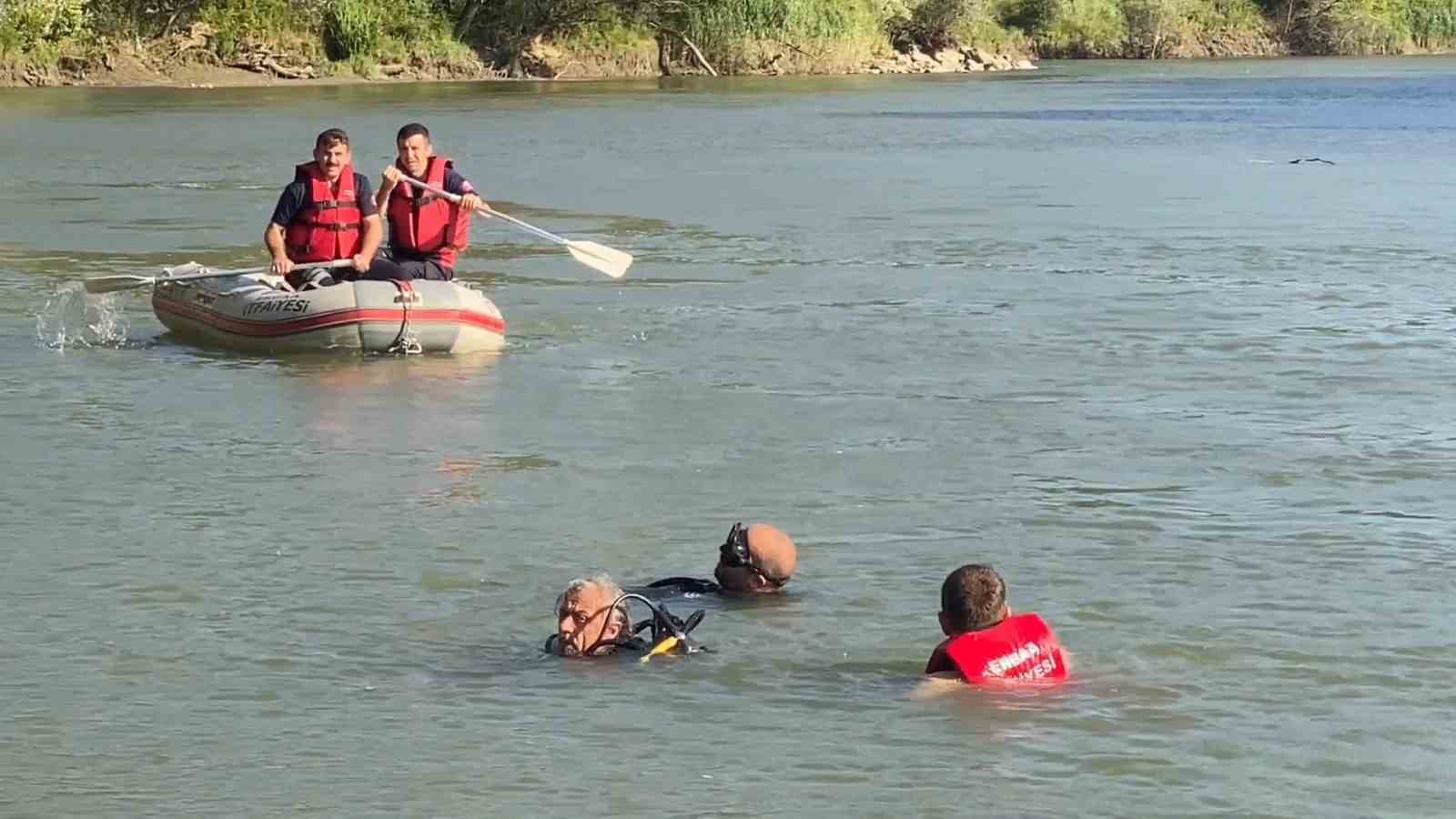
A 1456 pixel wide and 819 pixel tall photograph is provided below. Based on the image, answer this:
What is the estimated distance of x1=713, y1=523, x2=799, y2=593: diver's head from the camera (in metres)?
7.90

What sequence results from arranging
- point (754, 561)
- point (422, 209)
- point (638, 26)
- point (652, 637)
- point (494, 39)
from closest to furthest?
point (652, 637)
point (754, 561)
point (422, 209)
point (494, 39)
point (638, 26)

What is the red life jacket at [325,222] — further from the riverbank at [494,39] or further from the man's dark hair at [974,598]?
the riverbank at [494,39]

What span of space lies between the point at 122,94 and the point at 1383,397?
38960 millimetres

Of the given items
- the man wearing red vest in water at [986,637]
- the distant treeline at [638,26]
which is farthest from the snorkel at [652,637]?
the distant treeline at [638,26]

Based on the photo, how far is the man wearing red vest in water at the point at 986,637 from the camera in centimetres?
668

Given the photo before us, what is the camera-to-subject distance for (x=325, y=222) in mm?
13531

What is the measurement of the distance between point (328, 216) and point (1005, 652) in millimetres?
7571

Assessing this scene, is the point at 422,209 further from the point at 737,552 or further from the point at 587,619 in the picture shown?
the point at 587,619

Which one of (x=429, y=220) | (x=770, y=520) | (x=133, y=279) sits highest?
(x=429, y=220)

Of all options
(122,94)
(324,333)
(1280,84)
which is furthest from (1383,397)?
(1280,84)

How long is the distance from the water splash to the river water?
0.03m

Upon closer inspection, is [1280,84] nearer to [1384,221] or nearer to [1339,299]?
[1384,221]

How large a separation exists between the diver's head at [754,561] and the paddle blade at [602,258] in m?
7.11

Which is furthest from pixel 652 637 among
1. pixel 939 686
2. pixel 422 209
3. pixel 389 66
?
pixel 389 66
